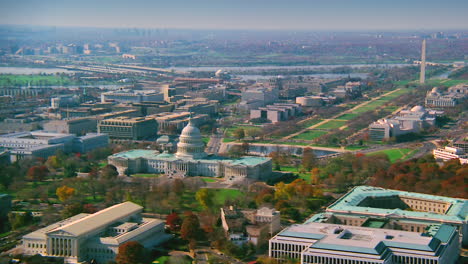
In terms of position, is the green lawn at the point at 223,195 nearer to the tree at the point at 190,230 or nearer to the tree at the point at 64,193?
the tree at the point at 190,230

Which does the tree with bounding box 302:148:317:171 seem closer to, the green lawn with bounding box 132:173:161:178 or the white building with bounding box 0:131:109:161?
the green lawn with bounding box 132:173:161:178

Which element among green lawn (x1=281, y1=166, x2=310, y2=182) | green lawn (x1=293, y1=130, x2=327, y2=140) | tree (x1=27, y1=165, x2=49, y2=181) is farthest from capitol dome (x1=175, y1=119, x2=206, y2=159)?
green lawn (x1=293, y1=130, x2=327, y2=140)

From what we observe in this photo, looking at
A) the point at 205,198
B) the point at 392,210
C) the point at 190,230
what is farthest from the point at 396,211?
the point at 205,198

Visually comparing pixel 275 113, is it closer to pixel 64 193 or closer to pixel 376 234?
pixel 64 193

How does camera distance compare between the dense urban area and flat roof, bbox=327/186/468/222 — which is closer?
the dense urban area


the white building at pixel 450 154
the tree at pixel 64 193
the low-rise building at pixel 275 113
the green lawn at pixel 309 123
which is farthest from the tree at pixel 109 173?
the low-rise building at pixel 275 113
